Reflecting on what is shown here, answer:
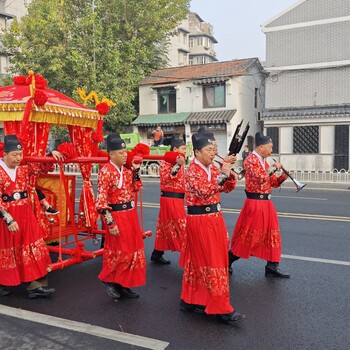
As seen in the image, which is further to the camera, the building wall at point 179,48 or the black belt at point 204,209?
the building wall at point 179,48

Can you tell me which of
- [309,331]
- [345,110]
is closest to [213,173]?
[309,331]

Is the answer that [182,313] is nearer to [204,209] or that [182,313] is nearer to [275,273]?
[204,209]

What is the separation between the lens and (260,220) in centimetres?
534

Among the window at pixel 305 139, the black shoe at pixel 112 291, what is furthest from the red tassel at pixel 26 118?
the window at pixel 305 139

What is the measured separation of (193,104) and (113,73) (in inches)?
223

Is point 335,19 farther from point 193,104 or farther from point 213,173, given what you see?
point 213,173

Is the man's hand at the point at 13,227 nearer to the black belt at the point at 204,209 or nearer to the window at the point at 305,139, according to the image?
the black belt at the point at 204,209

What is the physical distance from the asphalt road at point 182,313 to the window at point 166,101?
21617mm

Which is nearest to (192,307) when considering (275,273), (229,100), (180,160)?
(275,273)

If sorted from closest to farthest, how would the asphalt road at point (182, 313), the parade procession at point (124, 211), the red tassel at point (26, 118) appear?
the asphalt road at point (182, 313)
the parade procession at point (124, 211)
the red tassel at point (26, 118)

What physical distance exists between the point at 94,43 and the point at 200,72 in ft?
23.5

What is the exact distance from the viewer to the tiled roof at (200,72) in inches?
991

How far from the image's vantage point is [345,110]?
20.7 m

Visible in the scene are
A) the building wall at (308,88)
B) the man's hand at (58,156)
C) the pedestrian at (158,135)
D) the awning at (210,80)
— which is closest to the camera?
the man's hand at (58,156)
